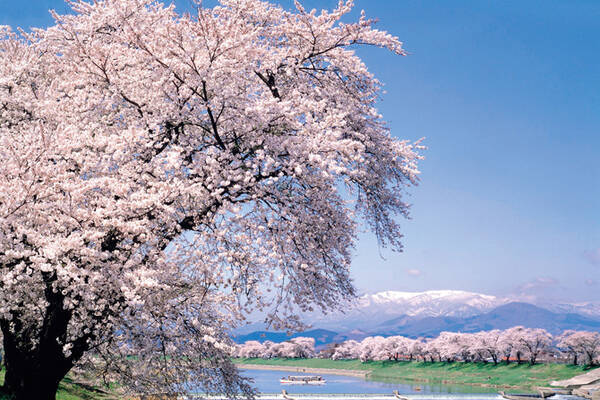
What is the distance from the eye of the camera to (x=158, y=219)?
10.9 m

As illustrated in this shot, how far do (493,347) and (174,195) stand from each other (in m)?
103

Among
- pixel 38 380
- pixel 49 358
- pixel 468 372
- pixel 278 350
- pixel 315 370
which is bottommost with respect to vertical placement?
pixel 315 370

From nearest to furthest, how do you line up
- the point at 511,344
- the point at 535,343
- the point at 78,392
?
the point at 78,392
the point at 535,343
the point at 511,344

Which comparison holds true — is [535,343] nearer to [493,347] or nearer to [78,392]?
[493,347]

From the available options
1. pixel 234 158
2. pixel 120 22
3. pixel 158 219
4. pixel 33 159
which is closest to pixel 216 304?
pixel 158 219

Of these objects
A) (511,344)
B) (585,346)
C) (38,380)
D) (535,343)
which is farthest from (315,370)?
(38,380)

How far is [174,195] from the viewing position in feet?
33.0

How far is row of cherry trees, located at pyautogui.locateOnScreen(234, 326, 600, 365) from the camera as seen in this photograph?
3401 inches

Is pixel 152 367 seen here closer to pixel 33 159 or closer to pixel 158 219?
pixel 158 219

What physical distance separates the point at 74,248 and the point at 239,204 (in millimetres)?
3540

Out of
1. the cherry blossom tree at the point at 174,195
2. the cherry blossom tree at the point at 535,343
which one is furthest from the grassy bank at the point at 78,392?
the cherry blossom tree at the point at 535,343

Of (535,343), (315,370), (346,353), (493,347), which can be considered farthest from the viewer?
(346,353)

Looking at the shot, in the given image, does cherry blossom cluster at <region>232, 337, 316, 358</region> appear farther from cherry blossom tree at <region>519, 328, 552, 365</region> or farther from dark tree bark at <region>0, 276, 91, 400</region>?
dark tree bark at <region>0, 276, 91, 400</region>

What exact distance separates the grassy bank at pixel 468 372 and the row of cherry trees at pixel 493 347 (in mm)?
2874
